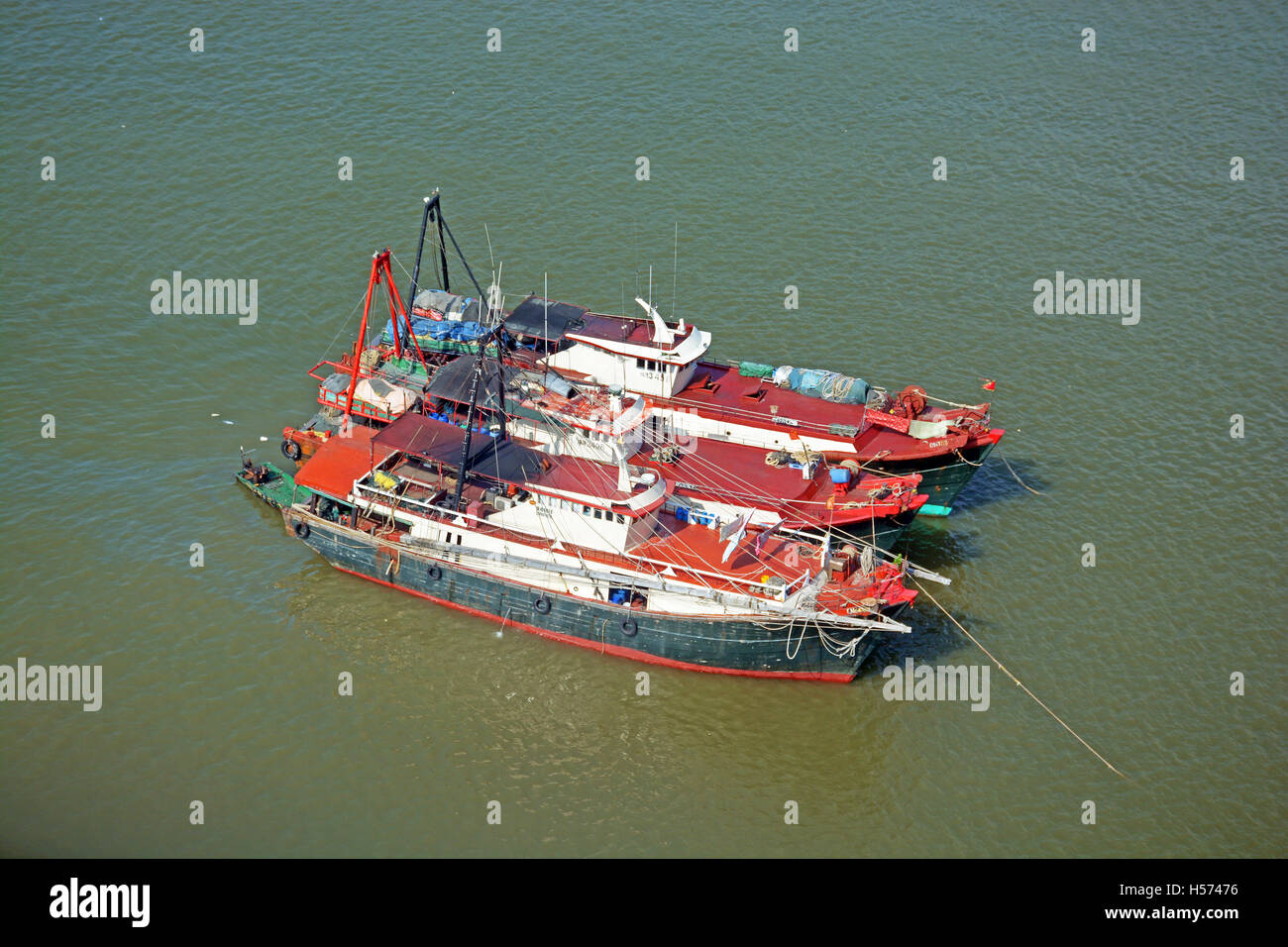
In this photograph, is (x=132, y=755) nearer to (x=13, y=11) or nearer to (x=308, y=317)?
(x=308, y=317)

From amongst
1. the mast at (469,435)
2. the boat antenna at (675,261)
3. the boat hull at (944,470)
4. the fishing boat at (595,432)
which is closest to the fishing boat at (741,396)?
the boat hull at (944,470)

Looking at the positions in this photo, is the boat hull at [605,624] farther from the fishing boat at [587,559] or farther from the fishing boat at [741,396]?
the fishing boat at [741,396]

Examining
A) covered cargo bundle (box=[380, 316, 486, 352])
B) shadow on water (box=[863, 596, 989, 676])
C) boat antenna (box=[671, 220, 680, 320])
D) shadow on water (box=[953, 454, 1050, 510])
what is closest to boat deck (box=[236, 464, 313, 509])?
covered cargo bundle (box=[380, 316, 486, 352])

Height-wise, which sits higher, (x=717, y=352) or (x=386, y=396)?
(x=717, y=352)

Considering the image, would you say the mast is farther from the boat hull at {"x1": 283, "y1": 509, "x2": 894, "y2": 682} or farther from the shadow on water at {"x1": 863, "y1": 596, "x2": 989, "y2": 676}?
the shadow on water at {"x1": 863, "y1": 596, "x2": 989, "y2": 676}

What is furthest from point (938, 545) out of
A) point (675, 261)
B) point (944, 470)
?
point (675, 261)

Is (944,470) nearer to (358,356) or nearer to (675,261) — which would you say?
(675,261)


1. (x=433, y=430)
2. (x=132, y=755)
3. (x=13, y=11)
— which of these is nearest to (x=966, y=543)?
(x=433, y=430)
